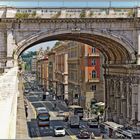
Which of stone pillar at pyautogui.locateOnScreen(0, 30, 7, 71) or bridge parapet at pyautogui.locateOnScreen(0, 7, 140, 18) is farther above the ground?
bridge parapet at pyautogui.locateOnScreen(0, 7, 140, 18)

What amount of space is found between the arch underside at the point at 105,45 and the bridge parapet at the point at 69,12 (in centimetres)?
168

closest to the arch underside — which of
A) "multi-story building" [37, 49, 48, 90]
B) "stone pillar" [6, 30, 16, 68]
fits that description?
"stone pillar" [6, 30, 16, 68]

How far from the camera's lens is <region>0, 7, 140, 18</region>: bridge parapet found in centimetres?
3362

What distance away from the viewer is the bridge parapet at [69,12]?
33625 millimetres

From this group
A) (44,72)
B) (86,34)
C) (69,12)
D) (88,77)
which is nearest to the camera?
(69,12)

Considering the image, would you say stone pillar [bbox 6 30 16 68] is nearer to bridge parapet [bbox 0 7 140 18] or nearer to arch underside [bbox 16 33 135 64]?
arch underside [bbox 16 33 135 64]

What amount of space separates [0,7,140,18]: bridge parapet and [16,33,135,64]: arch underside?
168 cm

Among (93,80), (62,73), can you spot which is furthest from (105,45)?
(62,73)

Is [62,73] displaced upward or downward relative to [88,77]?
upward

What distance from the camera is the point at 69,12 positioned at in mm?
34250

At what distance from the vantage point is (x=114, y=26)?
34.9 meters

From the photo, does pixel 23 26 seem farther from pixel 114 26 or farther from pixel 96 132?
pixel 96 132

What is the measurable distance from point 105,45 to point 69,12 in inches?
294

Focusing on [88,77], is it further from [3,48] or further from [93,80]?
[3,48]
